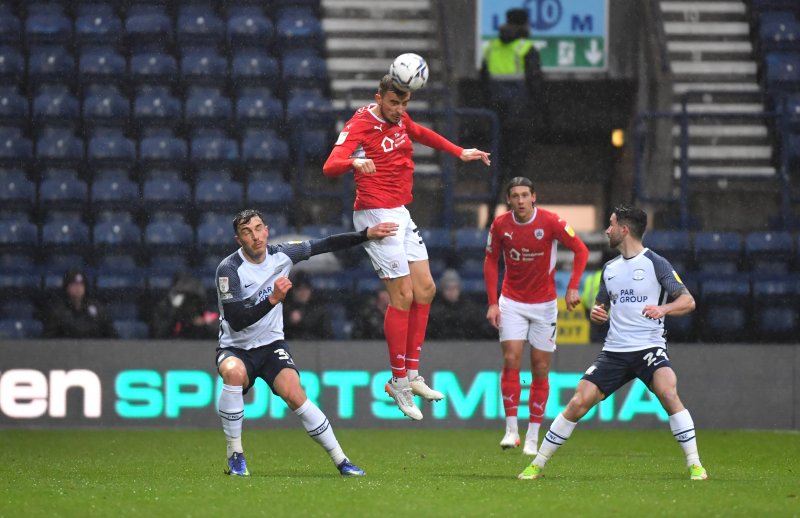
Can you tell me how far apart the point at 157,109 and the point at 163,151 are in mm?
716

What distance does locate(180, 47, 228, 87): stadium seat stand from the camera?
18078mm

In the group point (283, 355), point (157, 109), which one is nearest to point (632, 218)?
point (283, 355)

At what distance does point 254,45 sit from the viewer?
1877cm

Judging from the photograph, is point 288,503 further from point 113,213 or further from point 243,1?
point 243,1

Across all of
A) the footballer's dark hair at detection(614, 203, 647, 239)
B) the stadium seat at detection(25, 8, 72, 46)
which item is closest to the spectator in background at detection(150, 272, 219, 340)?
the stadium seat at detection(25, 8, 72, 46)

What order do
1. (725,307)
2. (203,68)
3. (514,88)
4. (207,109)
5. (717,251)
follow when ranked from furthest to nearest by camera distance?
(203,68), (207,109), (514,88), (717,251), (725,307)

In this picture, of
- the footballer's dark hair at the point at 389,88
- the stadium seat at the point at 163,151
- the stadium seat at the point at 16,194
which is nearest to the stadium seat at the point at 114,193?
the stadium seat at the point at 163,151

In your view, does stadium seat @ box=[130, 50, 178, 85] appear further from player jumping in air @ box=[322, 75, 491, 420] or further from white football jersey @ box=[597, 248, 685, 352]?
white football jersey @ box=[597, 248, 685, 352]

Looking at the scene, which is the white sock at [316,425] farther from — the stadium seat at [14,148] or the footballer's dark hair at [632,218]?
the stadium seat at [14,148]

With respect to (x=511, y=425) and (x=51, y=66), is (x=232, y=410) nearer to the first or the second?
(x=511, y=425)

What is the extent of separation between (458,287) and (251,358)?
601cm

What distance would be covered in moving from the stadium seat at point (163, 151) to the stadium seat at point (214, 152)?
15cm

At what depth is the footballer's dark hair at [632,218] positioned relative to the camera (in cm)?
884

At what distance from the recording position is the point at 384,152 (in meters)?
9.65
